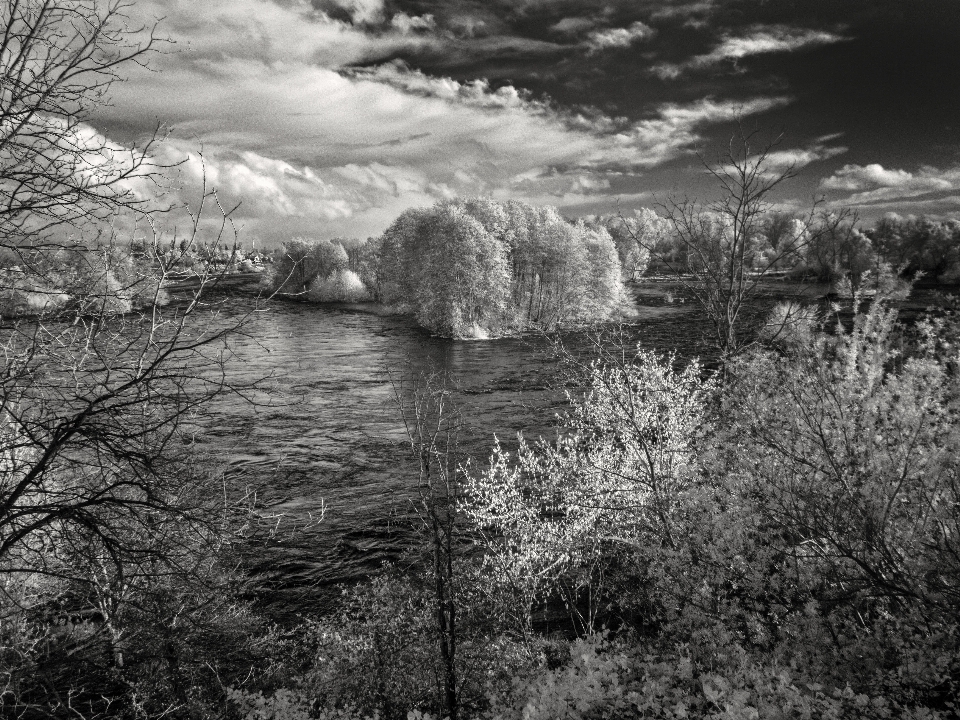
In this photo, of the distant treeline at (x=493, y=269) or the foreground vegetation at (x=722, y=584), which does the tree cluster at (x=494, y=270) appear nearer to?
Answer: the distant treeline at (x=493, y=269)

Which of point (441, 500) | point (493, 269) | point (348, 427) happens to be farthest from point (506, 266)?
point (441, 500)

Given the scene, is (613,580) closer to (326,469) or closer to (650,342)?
(326,469)

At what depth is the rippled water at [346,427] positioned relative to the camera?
19.3 metres

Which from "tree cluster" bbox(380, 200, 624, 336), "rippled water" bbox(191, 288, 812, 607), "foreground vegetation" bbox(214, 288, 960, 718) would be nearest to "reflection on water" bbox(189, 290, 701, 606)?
"rippled water" bbox(191, 288, 812, 607)

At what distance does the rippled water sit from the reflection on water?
0.21ft

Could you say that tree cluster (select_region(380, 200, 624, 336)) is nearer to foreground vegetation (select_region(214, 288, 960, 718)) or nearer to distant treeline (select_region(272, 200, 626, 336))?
distant treeline (select_region(272, 200, 626, 336))

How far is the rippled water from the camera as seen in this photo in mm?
19281

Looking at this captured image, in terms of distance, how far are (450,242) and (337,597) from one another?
139 ft

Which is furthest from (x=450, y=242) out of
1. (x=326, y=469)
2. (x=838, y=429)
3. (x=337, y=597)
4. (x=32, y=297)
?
(x=32, y=297)

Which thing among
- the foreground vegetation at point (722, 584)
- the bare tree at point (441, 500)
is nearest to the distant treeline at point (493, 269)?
the bare tree at point (441, 500)

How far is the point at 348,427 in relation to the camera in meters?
30.3

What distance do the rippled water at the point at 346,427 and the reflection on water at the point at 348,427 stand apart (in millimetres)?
63

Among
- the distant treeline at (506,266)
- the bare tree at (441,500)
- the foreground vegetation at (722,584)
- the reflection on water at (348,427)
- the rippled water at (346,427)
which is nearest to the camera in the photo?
the foreground vegetation at (722,584)

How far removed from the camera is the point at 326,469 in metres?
25.3
